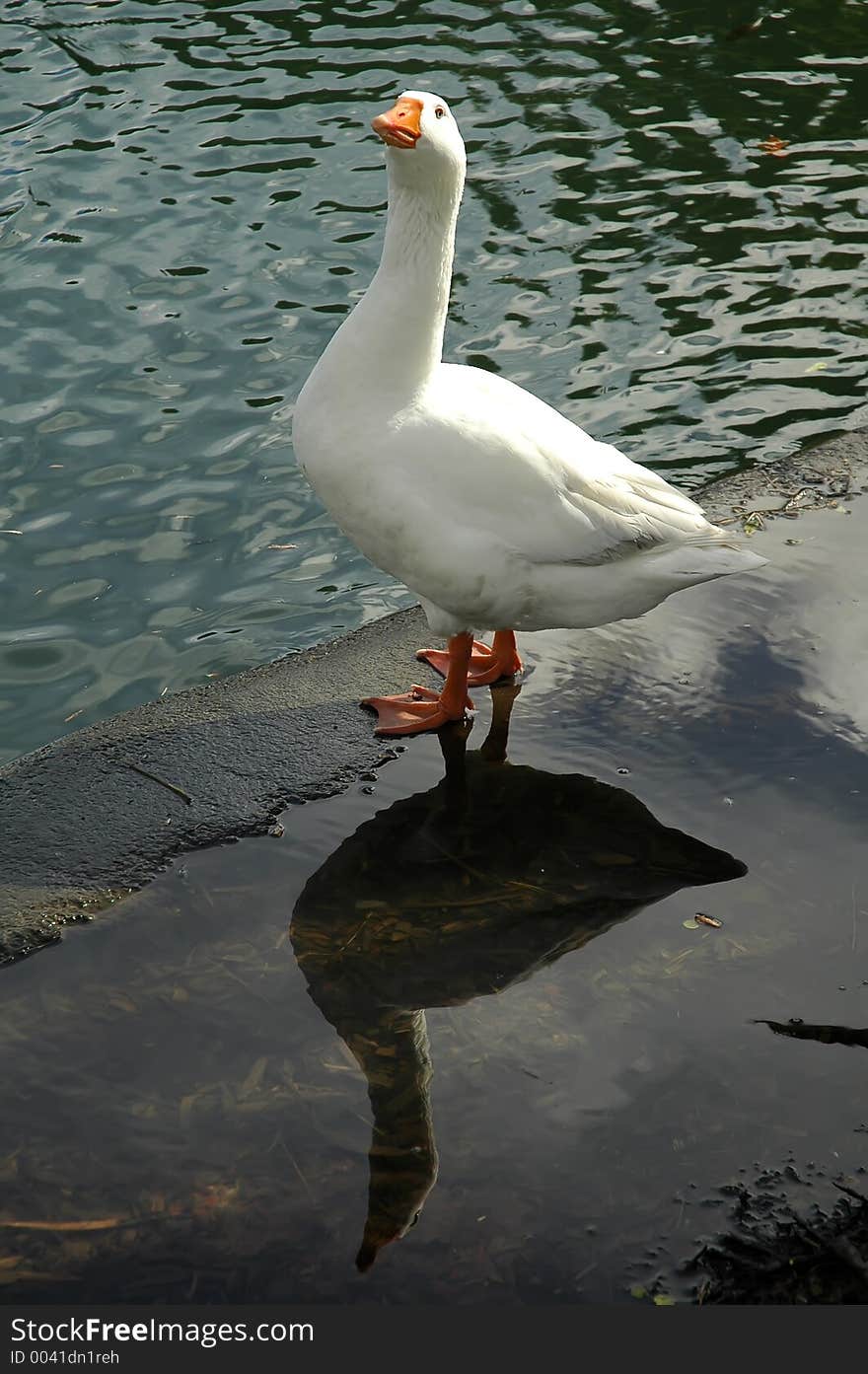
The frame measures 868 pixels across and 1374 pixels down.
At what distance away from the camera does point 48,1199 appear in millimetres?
3430

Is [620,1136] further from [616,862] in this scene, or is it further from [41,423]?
[41,423]

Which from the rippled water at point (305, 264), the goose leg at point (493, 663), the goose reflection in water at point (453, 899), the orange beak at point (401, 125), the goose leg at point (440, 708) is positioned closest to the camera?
the goose reflection in water at point (453, 899)

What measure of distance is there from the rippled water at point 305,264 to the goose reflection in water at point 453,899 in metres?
2.13

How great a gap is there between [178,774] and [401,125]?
2.30 m

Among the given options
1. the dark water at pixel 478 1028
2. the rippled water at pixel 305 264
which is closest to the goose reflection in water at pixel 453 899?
the dark water at pixel 478 1028

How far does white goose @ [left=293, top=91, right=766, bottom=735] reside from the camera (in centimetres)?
470

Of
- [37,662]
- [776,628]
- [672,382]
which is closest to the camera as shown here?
[776,628]

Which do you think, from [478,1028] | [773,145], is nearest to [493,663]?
[478,1028]

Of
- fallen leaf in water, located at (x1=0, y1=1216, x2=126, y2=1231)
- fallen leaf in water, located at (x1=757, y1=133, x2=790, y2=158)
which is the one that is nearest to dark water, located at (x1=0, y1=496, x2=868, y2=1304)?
fallen leaf in water, located at (x1=0, y1=1216, x2=126, y2=1231)

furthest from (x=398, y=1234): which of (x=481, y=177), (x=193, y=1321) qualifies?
(x=481, y=177)

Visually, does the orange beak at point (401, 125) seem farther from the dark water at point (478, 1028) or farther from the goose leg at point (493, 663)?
the dark water at point (478, 1028)

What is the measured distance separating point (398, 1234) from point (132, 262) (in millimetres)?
7139

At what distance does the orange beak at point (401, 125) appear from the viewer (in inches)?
173

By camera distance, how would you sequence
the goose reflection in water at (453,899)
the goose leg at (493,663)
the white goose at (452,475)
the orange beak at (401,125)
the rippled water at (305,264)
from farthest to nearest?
the rippled water at (305,264) → the goose leg at (493,663) → the white goose at (452,475) → the orange beak at (401,125) → the goose reflection in water at (453,899)
